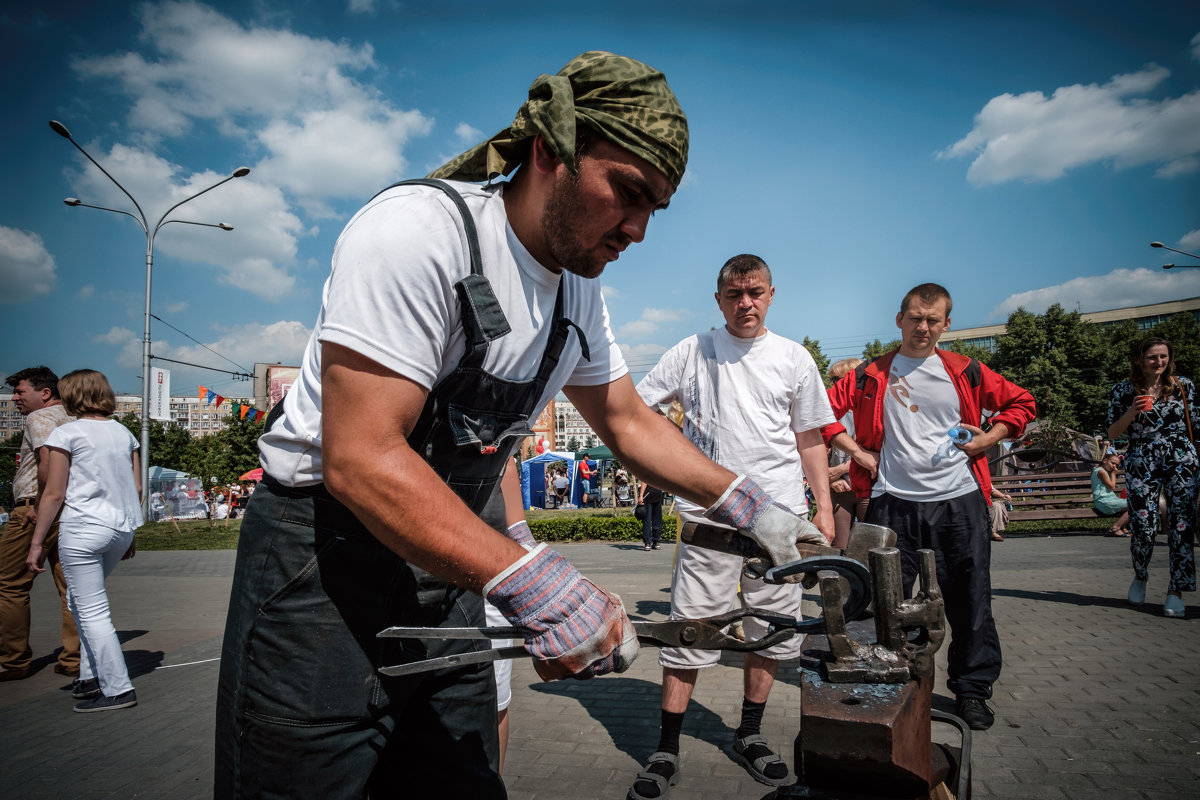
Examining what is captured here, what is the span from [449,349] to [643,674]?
4033mm

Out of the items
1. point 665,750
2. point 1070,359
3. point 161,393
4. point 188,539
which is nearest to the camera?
point 665,750

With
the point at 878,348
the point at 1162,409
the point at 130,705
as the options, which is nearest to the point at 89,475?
the point at 130,705

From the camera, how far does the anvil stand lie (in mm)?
1222

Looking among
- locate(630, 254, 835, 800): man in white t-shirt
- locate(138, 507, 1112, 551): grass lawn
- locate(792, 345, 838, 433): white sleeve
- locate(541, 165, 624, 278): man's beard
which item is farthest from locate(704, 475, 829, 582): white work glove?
locate(138, 507, 1112, 551): grass lawn

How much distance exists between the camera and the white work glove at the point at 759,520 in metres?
1.90

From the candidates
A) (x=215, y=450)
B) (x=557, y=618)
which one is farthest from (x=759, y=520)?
(x=215, y=450)

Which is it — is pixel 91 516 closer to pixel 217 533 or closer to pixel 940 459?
pixel 940 459

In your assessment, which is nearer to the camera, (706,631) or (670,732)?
(706,631)

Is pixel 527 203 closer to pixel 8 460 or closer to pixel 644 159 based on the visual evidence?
pixel 644 159

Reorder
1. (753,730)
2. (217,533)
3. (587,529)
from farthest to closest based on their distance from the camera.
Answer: (217,533), (587,529), (753,730)

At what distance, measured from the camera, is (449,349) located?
1492mm

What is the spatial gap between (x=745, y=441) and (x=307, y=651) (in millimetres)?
2550

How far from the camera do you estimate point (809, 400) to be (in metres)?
3.79

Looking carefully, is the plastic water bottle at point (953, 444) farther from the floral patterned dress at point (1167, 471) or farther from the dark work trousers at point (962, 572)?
the floral patterned dress at point (1167, 471)
